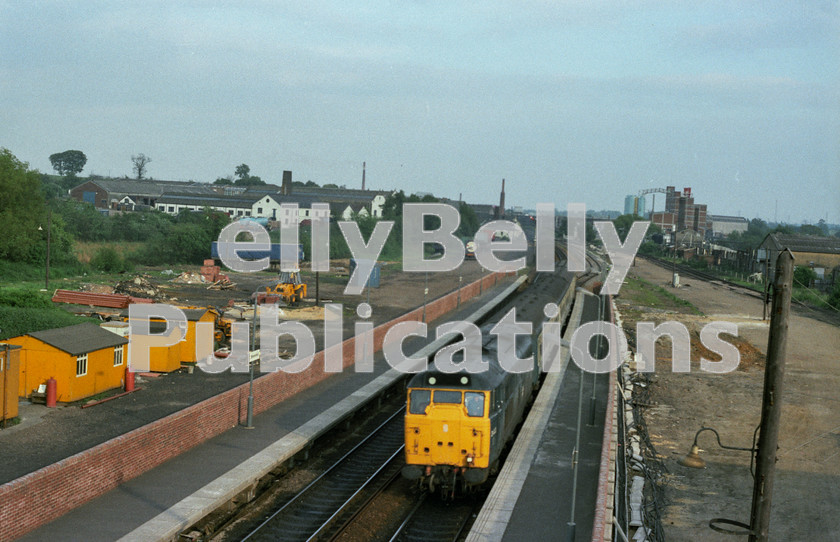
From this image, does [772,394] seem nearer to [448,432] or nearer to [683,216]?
[448,432]

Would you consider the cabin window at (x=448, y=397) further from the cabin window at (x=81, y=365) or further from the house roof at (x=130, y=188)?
the house roof at (x=130, y=188)

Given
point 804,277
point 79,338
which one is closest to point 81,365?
point 79,338

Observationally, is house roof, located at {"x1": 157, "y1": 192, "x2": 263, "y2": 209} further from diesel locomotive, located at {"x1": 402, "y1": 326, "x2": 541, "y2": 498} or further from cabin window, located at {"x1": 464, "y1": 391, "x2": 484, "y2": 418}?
cabin window, located at {"x1": 464, "y1": 391, "x2": 484, "y2": 418}

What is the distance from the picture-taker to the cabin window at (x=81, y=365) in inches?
1009

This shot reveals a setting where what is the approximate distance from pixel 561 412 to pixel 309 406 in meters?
9.00

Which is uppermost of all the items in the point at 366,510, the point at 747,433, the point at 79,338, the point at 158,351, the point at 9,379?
the point at 79,338

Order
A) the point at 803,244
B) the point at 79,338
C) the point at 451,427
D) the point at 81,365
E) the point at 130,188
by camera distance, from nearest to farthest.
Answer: the point at 451,427
the point at 81,365
the point at 79,338
the point at 803,244
the point at 130,188

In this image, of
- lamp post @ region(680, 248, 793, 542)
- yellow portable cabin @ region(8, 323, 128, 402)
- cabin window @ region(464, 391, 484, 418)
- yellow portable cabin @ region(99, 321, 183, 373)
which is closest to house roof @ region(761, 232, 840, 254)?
yellow portable cabin @ region(99, 321, 183, 373)

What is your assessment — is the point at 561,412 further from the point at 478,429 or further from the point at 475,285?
the point at 475,285

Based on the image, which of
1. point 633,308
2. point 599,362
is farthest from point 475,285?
point 599,362

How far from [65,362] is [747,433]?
2431 cm

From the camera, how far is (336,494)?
1967cm

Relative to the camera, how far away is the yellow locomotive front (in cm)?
1794

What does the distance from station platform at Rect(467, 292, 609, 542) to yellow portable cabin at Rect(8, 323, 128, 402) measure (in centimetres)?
1501
